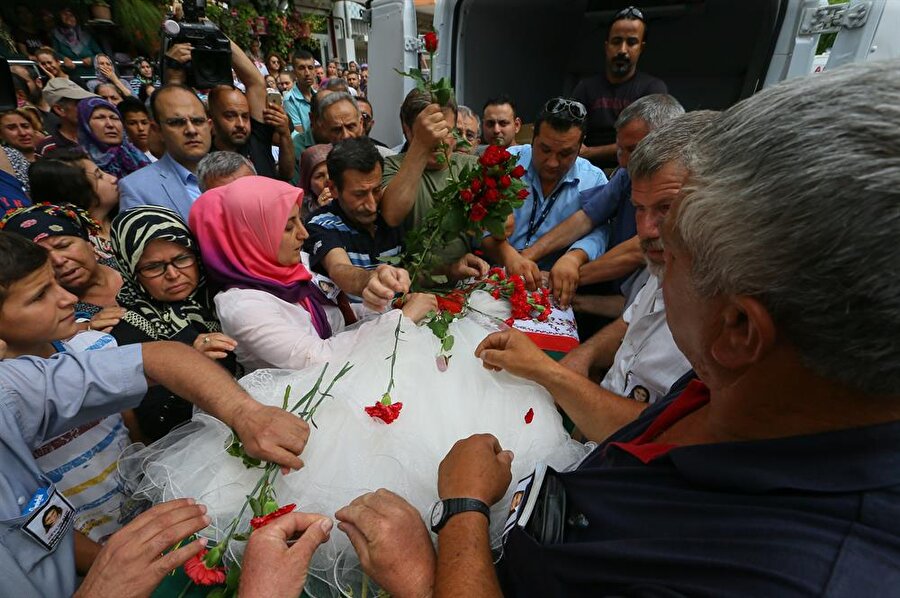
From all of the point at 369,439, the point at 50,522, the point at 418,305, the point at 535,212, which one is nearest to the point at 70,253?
the point at 50,522

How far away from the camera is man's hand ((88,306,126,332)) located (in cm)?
197

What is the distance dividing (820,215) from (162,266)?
2.32 m

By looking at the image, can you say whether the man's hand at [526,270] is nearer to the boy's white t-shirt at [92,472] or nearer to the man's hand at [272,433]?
the man's hand at [272,433]

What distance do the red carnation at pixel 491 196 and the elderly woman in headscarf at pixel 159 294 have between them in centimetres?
134

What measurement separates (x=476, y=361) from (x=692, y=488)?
1.02 m

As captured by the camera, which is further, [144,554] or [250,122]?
[250,122]

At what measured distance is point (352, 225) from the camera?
2.53 meters

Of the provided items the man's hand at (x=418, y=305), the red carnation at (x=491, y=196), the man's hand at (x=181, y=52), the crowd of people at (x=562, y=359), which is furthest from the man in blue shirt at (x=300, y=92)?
the man's hand at (x=418, y=305)

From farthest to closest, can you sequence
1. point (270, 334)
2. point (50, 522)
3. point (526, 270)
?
point (526, 270) < point (270, 334) < point (50, 522)

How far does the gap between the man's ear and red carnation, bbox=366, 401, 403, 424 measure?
2.89 ft

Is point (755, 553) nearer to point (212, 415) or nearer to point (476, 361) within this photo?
point (476, 361)

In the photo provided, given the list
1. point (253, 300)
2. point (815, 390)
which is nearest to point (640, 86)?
point (253, 300)

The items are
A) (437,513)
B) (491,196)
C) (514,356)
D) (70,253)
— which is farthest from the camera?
(70,253)

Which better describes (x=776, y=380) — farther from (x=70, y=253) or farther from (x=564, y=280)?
(x=70, y=253)
